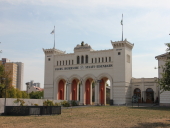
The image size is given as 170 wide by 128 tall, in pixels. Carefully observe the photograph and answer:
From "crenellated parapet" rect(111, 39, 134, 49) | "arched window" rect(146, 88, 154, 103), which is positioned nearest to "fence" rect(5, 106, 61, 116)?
"crenellated parapet" rect(111, 39, 134, 49)

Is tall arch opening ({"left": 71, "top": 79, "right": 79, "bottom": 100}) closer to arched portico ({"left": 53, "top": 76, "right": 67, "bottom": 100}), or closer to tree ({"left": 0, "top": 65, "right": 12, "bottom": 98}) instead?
arched portico ({"left": 53, "top": 76, "right": 67, "bottom": 100})

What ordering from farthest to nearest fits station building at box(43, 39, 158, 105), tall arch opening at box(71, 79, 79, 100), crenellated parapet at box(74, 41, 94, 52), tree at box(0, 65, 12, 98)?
tall arch opening at box(71, 79, 79, 100)
crenellated parapet at box(74, 41, 94, 52)
station building at box(43, 39, 158, 105)
tree at box(0, 65, 12, 98)

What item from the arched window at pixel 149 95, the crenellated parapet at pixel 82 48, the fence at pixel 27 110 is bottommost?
the fence at pixel 27 110

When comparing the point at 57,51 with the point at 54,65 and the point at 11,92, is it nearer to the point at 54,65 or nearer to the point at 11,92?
the point at 54,65

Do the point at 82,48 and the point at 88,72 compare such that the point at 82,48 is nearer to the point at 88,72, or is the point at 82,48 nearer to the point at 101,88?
the point at 88,72

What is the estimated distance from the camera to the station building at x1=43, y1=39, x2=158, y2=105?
54094mm

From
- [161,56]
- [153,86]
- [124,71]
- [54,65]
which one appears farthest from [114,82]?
[54,65]

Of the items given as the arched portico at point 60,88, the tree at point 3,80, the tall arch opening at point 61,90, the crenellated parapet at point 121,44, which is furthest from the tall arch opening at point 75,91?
the tree at point 3,80

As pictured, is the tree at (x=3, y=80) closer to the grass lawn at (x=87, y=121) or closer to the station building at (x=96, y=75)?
the grass lawn at (x=87, y=121)

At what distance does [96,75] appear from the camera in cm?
5678

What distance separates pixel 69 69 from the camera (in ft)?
198

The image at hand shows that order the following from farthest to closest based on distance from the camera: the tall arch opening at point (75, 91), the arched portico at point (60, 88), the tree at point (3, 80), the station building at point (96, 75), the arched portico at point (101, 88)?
1. the tall arch opening at point (75, 91)
2. the arched portico at point (60, 88)
3. the arched portico at point (101, 88)
4. the station building at point (96, 75)
5. the tree at point (3, 80)

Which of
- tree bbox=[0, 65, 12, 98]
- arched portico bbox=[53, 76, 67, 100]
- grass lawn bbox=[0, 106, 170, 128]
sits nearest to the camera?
grass lawn bbox=[0, 106, 170, 128]

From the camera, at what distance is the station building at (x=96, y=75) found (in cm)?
5409
